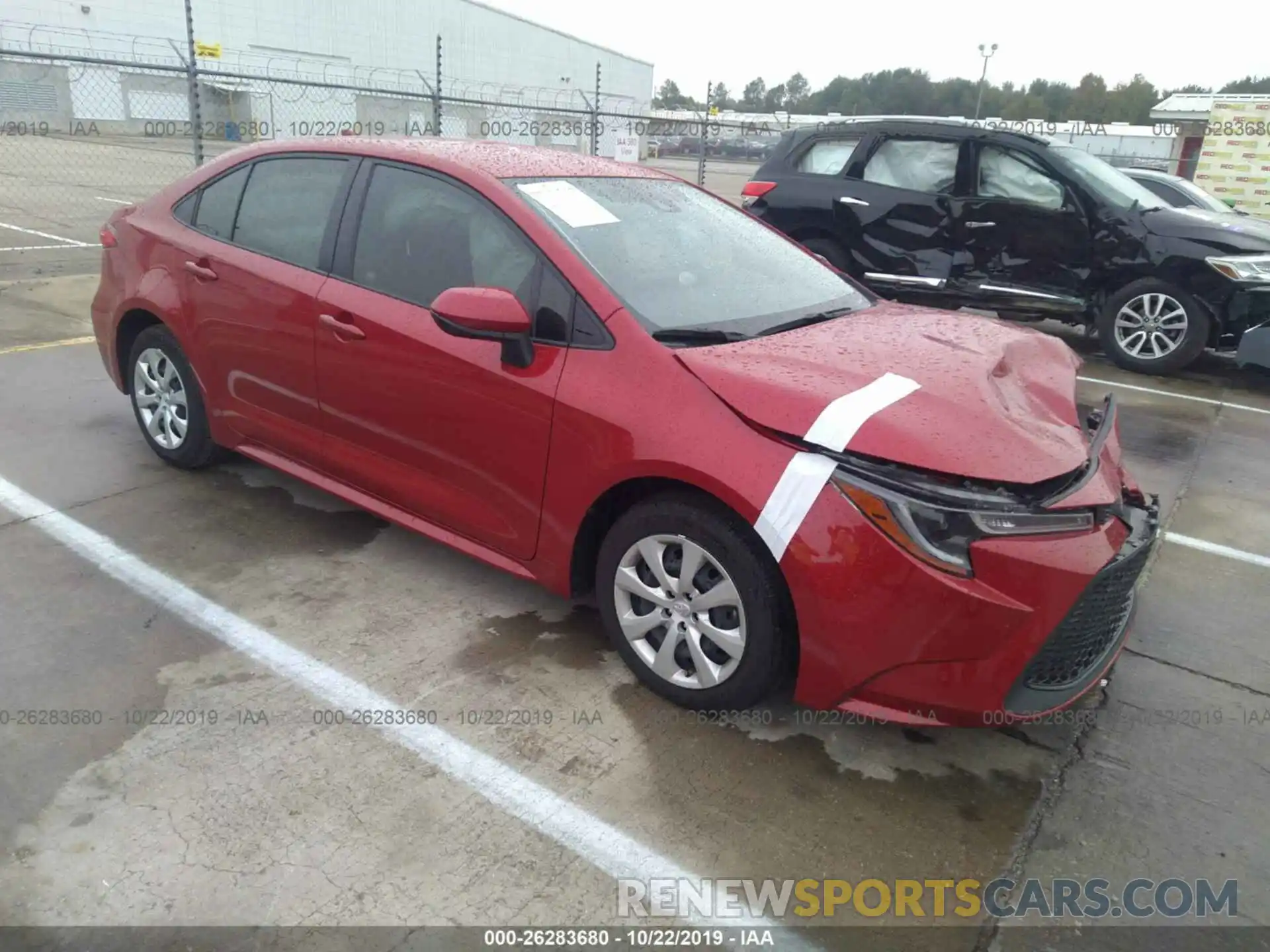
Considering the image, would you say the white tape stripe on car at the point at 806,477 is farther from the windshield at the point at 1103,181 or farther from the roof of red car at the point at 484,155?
the windshield at the point at 1103,181

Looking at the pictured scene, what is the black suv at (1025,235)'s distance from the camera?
7.10m

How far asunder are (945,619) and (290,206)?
303 centimetres

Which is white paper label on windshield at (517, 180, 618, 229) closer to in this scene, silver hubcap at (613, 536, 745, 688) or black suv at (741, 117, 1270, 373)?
silver hubcap at (613, 536, 745, 688)

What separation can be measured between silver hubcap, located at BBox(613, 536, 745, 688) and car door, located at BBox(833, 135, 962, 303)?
5843mm

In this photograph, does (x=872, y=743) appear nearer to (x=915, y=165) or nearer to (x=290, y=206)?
(x=290, y=206)

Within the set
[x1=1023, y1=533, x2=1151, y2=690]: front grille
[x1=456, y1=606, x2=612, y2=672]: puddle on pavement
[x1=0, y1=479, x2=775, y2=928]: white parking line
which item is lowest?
[x1=0, y1=479, x2=775, y2=928]: white parking line

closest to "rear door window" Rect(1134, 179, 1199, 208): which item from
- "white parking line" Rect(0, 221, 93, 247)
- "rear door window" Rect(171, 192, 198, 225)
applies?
"rear door window" Rect(171, 192, 198, 225)

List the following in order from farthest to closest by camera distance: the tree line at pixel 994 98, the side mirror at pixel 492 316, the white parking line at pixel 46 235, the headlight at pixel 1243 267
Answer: the tree line at pixel 994 98 < the white parking line at pixel 46 235 < the headlight at pixel 1243 267 < the side mirror at pixel 492 316

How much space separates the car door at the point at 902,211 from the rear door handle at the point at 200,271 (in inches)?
219

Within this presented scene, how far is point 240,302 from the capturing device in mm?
3809

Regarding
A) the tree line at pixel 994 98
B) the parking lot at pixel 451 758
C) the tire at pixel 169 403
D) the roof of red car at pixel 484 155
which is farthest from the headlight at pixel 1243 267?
the tree line at pixel 994 98

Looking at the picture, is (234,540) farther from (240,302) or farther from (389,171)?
(389,171)

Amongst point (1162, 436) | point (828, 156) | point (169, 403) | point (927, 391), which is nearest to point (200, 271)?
point (169, 403)

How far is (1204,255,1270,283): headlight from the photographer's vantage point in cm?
691
